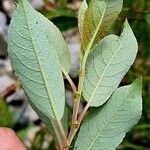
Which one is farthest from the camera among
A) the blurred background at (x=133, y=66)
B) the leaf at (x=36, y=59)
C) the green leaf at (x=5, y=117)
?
the green leaf at (x=5, y=117)

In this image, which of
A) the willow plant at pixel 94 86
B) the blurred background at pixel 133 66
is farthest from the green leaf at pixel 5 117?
the willow plant at pixel 94 86

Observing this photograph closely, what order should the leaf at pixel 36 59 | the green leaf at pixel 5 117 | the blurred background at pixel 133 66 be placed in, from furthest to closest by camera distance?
the green leaf at pixel 5 117
the blurred background at pixel 133 66
the leaf at pixel 36 59

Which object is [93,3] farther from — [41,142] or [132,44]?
[41,142]

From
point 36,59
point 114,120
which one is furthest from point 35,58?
point 114,120

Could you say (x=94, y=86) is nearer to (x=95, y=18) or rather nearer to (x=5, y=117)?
(x=95, y=18)

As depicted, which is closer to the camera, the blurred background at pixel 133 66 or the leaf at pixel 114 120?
the leaf at pixel 114 120

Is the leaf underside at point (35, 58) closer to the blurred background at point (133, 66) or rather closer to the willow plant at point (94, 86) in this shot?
the willow plant at point (94, 86)

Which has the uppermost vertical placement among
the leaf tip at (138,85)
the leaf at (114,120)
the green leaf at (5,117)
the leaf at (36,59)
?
the leaf at (36,59)

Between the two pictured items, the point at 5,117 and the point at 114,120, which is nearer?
the point at 114,120
